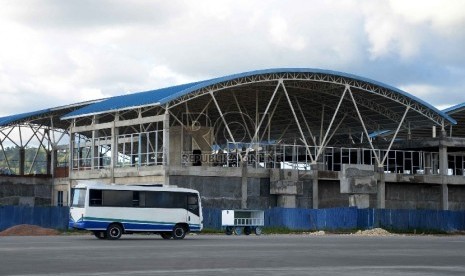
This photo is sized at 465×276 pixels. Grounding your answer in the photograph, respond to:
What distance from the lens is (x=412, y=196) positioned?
8019 centimetres

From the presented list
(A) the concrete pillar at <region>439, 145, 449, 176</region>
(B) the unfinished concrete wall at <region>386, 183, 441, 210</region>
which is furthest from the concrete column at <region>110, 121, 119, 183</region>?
(A) the concrete pillar at <region>439, 145, 449, 176</region>

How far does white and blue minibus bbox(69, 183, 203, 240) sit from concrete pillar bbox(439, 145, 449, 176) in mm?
38353

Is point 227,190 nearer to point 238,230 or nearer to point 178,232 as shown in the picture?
point 238,230

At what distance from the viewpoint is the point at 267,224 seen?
66.0 meters

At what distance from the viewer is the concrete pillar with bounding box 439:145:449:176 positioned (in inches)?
3172

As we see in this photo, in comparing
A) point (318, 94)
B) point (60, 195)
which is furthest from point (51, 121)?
point (318, 94)

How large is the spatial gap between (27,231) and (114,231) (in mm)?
13791

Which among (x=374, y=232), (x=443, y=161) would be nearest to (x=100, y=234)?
(x=374, y=232)

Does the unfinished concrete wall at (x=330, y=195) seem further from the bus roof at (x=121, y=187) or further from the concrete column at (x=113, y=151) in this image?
the bus roof at (x=121, y=187)

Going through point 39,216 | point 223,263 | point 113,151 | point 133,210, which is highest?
point 113,151

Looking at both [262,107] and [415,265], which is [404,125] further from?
[415,265]

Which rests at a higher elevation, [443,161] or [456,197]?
[443,161]

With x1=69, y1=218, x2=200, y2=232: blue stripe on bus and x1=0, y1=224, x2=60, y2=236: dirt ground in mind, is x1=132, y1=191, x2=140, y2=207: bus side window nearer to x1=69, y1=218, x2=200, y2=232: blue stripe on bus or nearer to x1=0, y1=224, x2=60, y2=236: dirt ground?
x1=69, y1=218, x2=200, y2=232: blue stripe on bus

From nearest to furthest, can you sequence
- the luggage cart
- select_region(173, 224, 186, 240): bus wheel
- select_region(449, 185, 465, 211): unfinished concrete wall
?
select_region(173, 224, 186, 240): bus wheel, the luggage cart, select_region(449, 185, 465, 211): unfinished concrete wall
